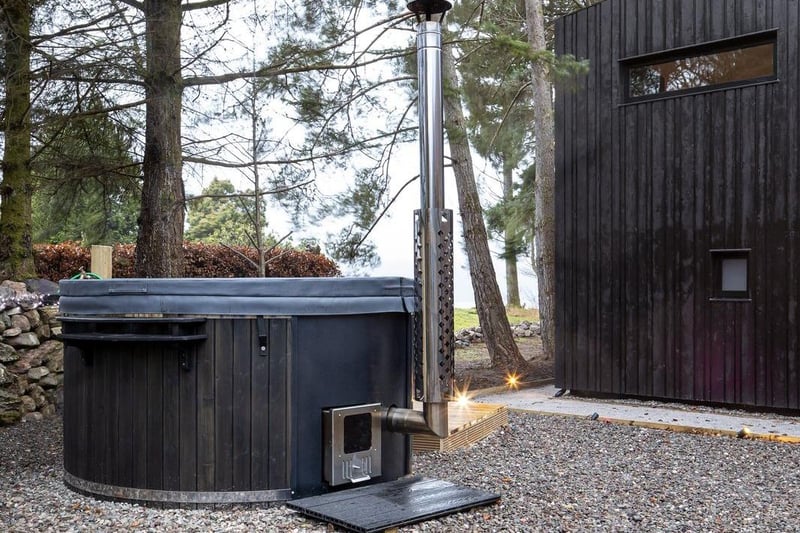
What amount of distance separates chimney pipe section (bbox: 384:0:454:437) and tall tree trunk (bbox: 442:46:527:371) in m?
5.18

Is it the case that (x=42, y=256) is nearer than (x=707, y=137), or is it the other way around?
(x=707, y=137)

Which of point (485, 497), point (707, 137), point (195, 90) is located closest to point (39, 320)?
point (195, 90)

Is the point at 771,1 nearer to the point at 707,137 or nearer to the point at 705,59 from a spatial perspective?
the point at 705,59

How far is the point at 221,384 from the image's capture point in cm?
367

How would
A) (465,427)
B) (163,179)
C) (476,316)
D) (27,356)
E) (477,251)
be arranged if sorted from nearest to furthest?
(465,427) < (27,356) < (163,179) < (477,251) < (476,316)

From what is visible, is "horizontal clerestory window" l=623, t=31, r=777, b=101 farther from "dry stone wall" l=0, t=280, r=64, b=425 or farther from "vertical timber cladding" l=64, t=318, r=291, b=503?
"dry stone wall" l=0, t=280, r=64, b=425

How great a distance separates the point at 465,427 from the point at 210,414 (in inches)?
85.9

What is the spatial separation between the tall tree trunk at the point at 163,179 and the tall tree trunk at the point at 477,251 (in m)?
3.38

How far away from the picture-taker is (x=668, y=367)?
720 centimetres

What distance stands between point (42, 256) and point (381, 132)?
170 inches

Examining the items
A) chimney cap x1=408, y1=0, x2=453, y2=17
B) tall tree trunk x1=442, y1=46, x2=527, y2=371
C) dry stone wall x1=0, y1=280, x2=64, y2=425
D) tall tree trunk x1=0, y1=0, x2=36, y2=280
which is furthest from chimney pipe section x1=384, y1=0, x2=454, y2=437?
tall tree trunk x1=442, y1=46, x2=527, y2=371

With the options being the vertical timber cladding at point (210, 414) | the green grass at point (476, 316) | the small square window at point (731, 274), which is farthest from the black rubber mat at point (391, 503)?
the green grass at point (476, 316)

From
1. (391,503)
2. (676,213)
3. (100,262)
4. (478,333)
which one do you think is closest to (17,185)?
(100,262)

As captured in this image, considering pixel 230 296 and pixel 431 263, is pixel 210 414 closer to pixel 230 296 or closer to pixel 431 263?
pixel 230 296
